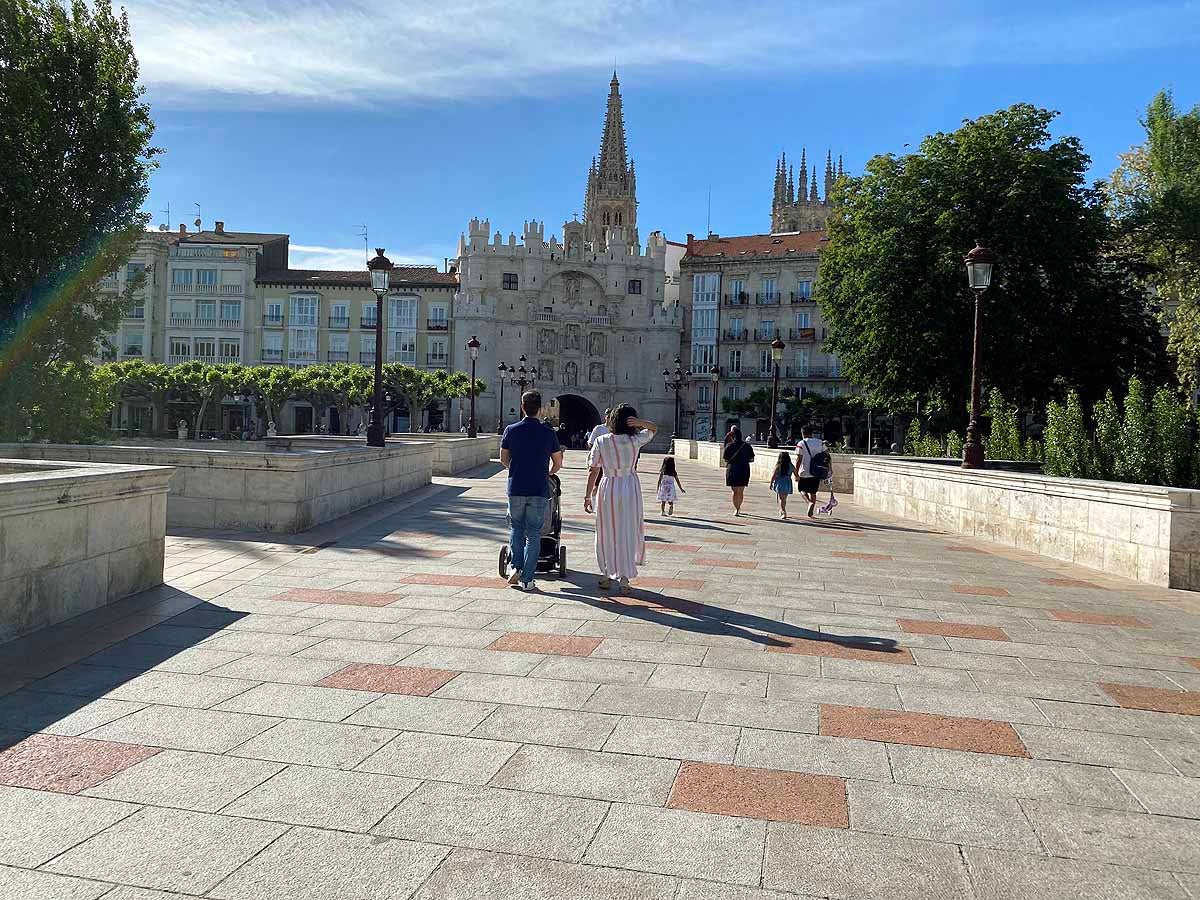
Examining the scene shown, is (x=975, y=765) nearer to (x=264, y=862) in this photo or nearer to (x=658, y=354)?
(x=264, y=862)

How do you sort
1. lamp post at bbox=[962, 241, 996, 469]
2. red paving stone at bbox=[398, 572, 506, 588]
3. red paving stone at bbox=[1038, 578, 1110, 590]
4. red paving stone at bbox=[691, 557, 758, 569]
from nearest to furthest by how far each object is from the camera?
1. red paving stone at bbox=[398, 572, 506, 588]
2. red paving stone at bbox=[1038, 578, 1110, 590]
3. red paving stone at bbox=[691, 557, 758, 569]
4. lamp post at bbox=[962, 241, 996, 469]

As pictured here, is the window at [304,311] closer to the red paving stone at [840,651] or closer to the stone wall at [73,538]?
the stone wall at [73,538]

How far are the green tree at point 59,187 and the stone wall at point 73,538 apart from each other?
13.4 metres

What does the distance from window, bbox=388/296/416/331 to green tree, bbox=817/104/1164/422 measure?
155 ft

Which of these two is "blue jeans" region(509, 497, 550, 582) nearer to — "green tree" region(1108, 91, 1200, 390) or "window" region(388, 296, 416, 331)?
"green tree" region(1108, 91, 1200, 390)

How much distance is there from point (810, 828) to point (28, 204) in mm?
19873

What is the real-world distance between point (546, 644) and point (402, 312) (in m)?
68.8

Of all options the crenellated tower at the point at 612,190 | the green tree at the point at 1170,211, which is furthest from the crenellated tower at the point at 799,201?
the green tree at the point at 1170,211

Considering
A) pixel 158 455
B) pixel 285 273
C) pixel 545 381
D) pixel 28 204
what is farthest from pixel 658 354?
pixel 158 455

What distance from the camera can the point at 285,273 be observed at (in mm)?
71688

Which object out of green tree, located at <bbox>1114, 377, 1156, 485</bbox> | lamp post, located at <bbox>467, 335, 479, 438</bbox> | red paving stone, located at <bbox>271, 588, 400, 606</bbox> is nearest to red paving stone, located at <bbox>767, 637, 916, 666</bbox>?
red paving stone, located at <bbox>271, 588, 400, 606</bbox>

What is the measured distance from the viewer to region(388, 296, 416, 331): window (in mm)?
71812

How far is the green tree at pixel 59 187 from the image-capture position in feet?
59.3

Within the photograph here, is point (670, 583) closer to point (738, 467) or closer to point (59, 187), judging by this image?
point (738, 467)
